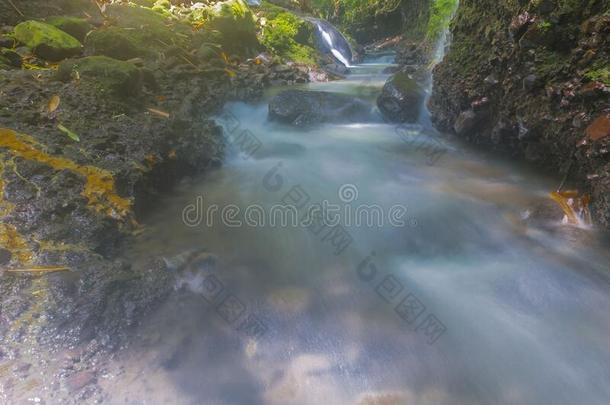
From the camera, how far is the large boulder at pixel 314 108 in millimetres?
7074

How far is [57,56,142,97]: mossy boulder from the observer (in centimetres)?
450

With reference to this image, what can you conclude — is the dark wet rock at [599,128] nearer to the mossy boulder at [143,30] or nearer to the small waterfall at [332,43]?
the mossy boulder at [143,30]

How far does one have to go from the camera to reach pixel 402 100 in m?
6.84

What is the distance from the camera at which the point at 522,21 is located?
3.87 m

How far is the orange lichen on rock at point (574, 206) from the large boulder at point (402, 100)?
3.48m

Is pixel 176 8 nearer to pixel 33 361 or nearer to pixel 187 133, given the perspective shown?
pixel 187 133

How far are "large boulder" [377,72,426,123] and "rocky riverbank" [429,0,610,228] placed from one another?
130 centimetres

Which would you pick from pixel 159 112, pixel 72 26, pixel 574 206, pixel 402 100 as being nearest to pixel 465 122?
pixel 402 100

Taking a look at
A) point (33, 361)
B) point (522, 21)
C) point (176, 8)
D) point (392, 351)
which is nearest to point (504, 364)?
point (392, 351)

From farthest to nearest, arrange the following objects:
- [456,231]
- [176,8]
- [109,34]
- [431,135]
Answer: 1. [176,8]
2. [431,135]
3. [109,34]
4. [456,231]

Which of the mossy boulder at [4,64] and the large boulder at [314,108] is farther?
the large boulder at [314,108]

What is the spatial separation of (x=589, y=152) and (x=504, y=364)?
2224 millimetres

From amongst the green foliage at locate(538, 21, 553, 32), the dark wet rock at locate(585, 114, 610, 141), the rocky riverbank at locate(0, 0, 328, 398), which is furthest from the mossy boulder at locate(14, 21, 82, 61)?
the dark wet rock at locate(585, 114, 610, 141)

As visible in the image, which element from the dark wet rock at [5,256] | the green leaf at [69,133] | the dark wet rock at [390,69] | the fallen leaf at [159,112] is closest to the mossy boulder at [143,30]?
the fallen leaf at [159,112]
